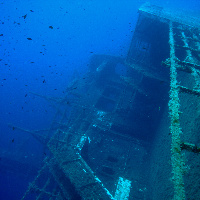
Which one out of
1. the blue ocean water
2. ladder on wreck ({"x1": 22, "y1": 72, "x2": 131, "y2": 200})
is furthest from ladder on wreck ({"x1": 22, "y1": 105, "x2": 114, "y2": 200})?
the blue ocean water

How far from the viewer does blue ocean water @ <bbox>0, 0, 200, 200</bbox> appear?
1258 centimetres

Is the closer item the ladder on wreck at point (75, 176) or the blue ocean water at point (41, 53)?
the ladder on wreck at point (75, 176)

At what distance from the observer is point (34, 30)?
162 feet

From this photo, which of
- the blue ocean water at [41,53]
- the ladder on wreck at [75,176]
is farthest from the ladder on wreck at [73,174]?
the blue ocean water at [41,53]

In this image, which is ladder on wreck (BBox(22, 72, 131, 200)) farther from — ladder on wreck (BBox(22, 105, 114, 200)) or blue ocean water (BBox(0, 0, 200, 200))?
blue ocean water (BBox(0, 0, 200, 200))

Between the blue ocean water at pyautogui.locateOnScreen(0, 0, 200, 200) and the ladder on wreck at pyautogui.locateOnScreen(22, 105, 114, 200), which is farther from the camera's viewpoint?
the blue ocean water at pyautogui.locateOnScreen(0, 0, 200, 200)

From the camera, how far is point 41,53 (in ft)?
117

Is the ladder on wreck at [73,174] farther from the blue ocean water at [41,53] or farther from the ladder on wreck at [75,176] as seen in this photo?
the blue ocean water at [41,53]

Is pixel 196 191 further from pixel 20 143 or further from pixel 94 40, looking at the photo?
pixel 94 40

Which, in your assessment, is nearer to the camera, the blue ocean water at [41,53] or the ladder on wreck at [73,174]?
the ladder on wreck at [73,174]

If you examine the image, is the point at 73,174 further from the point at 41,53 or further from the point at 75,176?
the point at 41,53

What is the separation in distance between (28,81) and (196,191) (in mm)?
24241

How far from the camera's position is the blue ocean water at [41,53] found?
12.6 m

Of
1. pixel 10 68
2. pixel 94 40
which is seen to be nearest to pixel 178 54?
pixel 10 68
